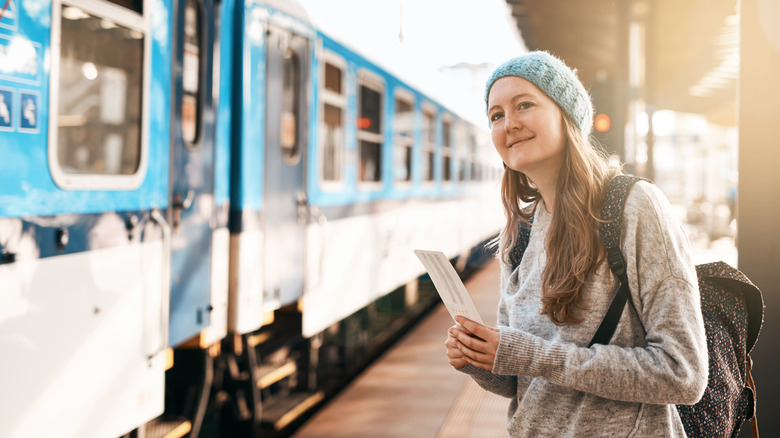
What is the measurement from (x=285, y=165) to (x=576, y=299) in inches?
148

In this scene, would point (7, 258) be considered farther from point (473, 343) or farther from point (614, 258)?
point (614, 258)

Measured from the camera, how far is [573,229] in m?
1.66

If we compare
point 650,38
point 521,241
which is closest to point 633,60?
point 650,38

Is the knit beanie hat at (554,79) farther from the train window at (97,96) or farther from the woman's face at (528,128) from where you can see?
the train window at (97,96)

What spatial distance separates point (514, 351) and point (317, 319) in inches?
162

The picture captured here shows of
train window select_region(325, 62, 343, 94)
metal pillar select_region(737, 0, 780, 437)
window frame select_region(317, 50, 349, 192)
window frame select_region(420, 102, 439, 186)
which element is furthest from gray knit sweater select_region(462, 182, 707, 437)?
window frame select_region(420, 102, 439, 186)

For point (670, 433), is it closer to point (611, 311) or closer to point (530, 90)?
point (611, 311)

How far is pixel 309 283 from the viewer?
18.0 ft

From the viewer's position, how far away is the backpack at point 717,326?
1616 millimetres

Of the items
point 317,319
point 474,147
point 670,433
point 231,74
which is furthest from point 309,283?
point 474,147

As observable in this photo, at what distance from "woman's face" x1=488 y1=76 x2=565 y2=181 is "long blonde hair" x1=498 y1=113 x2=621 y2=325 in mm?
29

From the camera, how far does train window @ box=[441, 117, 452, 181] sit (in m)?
11.0

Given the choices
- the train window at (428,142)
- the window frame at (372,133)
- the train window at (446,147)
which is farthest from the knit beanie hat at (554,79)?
the train window at (446,147)

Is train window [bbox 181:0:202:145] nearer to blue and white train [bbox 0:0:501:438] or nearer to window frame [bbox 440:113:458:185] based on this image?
blue and white train [bbox 0:0:501:438]
